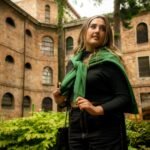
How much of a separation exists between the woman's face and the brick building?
728 inches

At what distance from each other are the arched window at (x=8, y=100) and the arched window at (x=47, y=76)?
474 centimetres

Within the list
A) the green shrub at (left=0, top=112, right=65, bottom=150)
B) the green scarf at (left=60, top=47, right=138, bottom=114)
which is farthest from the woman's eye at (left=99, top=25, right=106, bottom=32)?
the green shrub at (left=0, top=112, right=65, bottom=150)

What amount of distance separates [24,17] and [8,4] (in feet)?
8.09

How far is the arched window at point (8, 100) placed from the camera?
2184 centimetres

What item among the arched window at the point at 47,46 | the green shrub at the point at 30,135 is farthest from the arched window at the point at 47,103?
the green shrub at the point at 30,135

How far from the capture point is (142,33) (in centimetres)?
2397

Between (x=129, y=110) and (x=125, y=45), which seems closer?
(x=129, y=110)

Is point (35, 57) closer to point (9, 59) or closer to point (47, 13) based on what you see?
point (9, 59)

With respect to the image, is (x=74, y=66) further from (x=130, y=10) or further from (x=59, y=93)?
(x=130, y=10)

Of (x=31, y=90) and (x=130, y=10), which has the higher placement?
(x=130, y=10)

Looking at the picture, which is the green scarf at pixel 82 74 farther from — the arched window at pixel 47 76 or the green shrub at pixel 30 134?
the arched window at pixel 47 76

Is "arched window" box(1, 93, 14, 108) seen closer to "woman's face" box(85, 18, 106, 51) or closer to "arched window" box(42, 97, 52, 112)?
"arched window" box(42, 97, 52, 112)

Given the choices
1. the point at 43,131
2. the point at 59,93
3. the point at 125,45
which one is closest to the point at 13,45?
the point at 125,45

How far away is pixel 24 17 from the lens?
84.1ft
